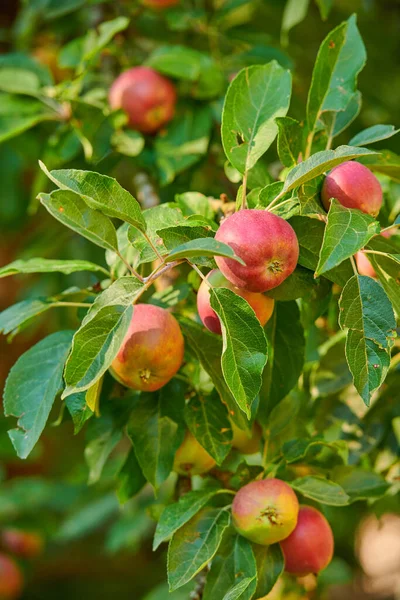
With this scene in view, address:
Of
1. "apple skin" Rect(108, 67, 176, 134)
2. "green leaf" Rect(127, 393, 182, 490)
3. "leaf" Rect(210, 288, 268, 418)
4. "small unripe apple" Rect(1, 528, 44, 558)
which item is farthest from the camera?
"small unripe apple" Rect(1, 528, 44, 558)

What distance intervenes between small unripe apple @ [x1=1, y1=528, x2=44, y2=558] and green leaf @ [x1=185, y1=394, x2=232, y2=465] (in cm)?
165

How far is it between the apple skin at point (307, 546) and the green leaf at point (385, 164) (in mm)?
493

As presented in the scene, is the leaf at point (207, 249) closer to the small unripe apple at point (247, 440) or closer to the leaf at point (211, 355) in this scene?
the leaf at point (211, 355)

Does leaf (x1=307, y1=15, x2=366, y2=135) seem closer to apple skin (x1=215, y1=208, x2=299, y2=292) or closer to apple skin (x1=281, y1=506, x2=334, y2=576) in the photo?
apple skin (x1=215, y1=208, x2=299, y2=292)

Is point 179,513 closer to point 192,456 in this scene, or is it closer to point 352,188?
point 192,456

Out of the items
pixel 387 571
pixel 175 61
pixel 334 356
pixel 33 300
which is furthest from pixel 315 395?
pixel 387 571

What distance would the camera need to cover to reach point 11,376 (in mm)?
1018

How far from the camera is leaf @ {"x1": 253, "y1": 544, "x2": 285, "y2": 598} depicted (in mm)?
1003

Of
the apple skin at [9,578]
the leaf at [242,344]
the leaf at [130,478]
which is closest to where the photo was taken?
the leaf at [242,344]

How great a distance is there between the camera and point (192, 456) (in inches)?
44.8

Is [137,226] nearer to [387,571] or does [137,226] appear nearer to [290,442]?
[290,442]

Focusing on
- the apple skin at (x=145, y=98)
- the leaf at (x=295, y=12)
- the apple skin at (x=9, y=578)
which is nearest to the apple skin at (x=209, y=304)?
the apple skin at (x=145, y=98)

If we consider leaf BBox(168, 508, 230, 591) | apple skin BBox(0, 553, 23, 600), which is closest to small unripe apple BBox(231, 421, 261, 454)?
leaf BBox(168, 508, 230, 591)

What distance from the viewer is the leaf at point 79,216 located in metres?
0.87
